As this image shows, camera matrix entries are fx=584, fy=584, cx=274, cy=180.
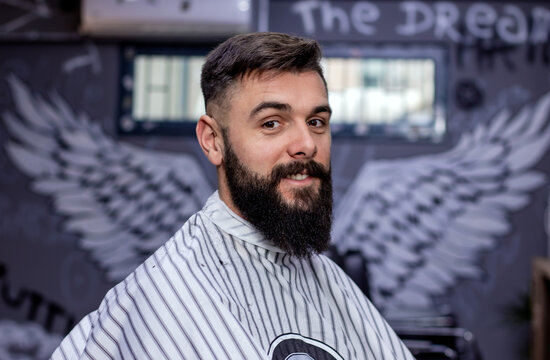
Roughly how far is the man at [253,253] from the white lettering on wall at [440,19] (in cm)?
230

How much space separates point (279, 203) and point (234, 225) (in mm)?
112

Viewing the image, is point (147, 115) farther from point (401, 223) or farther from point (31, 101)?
point (401, 223)

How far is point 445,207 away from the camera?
132 inches

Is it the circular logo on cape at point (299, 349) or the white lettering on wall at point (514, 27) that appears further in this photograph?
the white lettering on wall at point (514, 27)

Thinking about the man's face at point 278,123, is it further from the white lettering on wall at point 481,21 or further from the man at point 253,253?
the white lettering on wall at point 481,21

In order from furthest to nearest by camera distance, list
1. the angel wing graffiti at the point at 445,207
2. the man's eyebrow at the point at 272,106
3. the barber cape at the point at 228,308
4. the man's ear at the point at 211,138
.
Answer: the angel wing graffiti at the point at 445,207 < the man's ear at the point at 211,138 < the man's eyebrow at the point at 272,106 < the barber cape at the point at 228,308

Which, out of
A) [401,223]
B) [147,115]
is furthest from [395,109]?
[147,115]

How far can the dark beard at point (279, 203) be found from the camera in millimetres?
1178

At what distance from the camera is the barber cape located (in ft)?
3.25

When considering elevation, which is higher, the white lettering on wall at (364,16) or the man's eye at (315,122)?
the white lettering on wall at (364,16)

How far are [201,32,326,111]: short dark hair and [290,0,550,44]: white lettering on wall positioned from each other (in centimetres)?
230

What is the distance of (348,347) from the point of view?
119 centimetres

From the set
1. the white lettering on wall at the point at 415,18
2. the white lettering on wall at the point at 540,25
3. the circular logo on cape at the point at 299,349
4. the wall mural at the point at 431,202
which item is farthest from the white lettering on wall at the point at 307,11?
the circular logo on cape at the point at 299,349

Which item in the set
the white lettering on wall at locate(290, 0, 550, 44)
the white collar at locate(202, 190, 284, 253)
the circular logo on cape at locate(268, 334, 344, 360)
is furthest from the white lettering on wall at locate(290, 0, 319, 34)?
the circular logo on cape at locate(268, 334, 344, 360)
